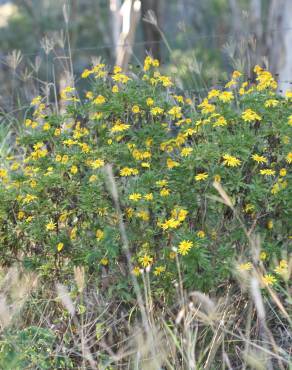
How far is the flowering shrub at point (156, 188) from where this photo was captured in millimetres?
3250

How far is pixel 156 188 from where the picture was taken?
132 inches

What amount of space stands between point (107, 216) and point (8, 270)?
29.4 inches

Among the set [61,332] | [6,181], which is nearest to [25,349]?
[61,332]

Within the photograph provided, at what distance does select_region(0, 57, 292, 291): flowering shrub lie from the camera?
325 cm

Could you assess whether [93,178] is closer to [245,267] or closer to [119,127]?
[119,127]

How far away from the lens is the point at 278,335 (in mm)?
3553

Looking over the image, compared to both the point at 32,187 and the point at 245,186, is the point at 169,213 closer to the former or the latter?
the point at 245,186

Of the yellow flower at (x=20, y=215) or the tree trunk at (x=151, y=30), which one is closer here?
the yellow flower at (x=20, y=215)

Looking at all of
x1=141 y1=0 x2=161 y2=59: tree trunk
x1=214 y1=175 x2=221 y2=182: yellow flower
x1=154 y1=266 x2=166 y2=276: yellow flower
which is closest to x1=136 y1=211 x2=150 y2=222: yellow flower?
x1=154 y1=266 x2=166 y2=276: yellow flower

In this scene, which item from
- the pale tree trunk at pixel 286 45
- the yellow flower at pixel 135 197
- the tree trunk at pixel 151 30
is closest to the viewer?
the yellow flower at pixel 135 197

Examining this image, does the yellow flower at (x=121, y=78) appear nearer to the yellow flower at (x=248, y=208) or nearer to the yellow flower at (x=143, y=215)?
the yellow flower at (x=143, y=215)

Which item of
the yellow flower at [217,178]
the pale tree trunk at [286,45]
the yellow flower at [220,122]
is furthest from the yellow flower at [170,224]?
the pale tree trunk at [286,45]

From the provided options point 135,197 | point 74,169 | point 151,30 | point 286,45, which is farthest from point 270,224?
point 151,30

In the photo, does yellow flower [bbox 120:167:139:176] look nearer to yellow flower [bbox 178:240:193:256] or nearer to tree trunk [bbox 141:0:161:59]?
yellow flower [bbox 178:240:193:256]
